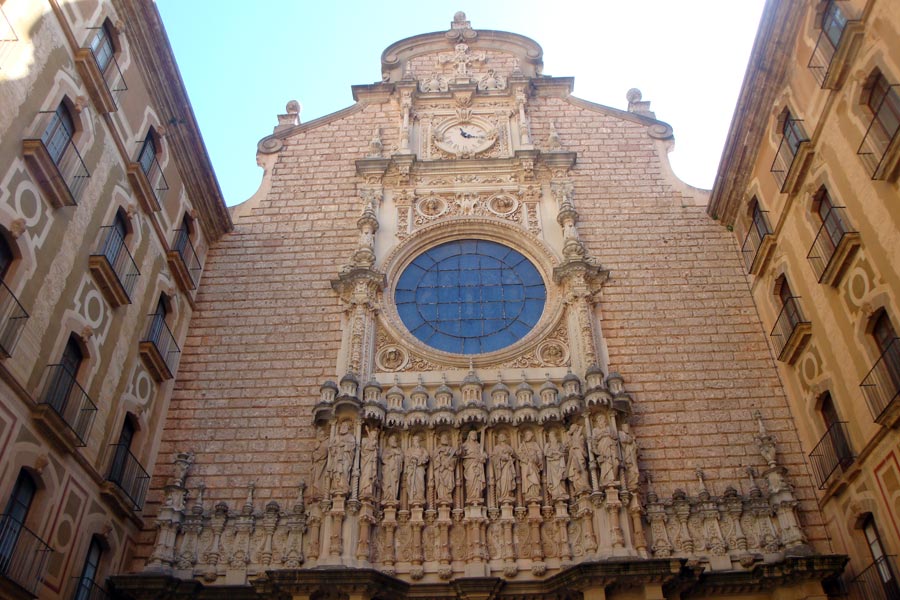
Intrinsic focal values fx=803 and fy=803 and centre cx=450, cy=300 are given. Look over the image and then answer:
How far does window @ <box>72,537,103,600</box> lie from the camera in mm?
11828

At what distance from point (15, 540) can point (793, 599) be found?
11.0 meters

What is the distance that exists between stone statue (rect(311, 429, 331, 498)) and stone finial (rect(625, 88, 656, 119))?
11373 mm

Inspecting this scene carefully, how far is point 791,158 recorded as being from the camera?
14.5 m

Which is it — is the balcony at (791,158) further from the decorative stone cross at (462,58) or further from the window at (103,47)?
the window at (103,47)

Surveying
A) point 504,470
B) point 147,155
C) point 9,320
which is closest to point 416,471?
point 504,470

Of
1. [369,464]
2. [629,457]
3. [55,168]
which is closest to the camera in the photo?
[55,168]

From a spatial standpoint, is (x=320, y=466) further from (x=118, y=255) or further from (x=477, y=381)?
(x=118, y=255)

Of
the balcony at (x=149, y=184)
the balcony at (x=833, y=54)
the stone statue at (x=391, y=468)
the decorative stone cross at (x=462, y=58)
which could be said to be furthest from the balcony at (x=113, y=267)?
the balcony at (x=833, y=54)

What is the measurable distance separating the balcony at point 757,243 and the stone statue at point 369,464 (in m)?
8.20

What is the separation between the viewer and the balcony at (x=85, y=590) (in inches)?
457

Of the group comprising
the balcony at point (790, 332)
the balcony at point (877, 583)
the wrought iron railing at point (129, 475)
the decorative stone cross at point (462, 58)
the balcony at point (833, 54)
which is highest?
the decorative stone cross at point (462, 58)

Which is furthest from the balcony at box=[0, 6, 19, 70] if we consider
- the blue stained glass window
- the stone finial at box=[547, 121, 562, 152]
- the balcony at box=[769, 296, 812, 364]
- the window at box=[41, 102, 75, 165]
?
the balcony at box=[769, 296, 812, 364]

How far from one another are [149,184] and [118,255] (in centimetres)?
178

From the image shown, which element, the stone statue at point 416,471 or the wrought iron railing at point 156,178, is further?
the wrought iron railing at point 156,178
